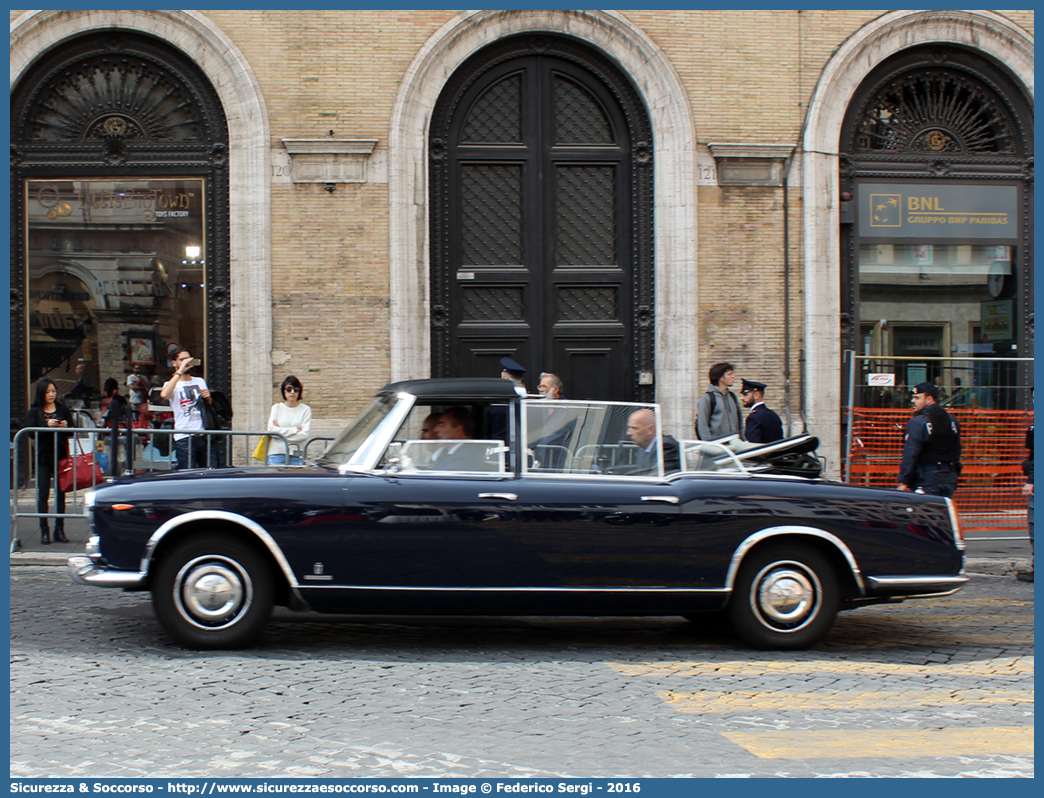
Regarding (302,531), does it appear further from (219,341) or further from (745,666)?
(219,341)

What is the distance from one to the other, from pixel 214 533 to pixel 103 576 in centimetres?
66

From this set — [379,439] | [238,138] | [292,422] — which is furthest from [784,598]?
[238,138]

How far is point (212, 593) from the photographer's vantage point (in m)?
6.23

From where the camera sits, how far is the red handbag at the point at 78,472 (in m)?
10.5

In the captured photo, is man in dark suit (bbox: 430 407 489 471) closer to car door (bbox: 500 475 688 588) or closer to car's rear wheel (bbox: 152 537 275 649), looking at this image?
car door (bbox: 500 475 688 588)

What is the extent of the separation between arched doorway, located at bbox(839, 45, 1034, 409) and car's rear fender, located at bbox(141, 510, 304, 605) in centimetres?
1066

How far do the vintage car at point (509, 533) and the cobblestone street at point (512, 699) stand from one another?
0.32 meters

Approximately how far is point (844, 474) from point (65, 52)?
11735mm

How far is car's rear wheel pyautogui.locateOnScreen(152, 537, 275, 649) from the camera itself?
20.4 ft

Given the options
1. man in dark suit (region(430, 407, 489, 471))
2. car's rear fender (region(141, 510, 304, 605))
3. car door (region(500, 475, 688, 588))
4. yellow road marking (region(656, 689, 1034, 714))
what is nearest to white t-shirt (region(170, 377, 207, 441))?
car's rear fender (region(141, 510, 304, 605))

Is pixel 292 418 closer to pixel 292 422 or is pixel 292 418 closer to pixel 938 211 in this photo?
pixel 292 422

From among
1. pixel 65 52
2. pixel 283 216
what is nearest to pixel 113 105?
pixel 65 52

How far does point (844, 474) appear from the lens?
14359mm
